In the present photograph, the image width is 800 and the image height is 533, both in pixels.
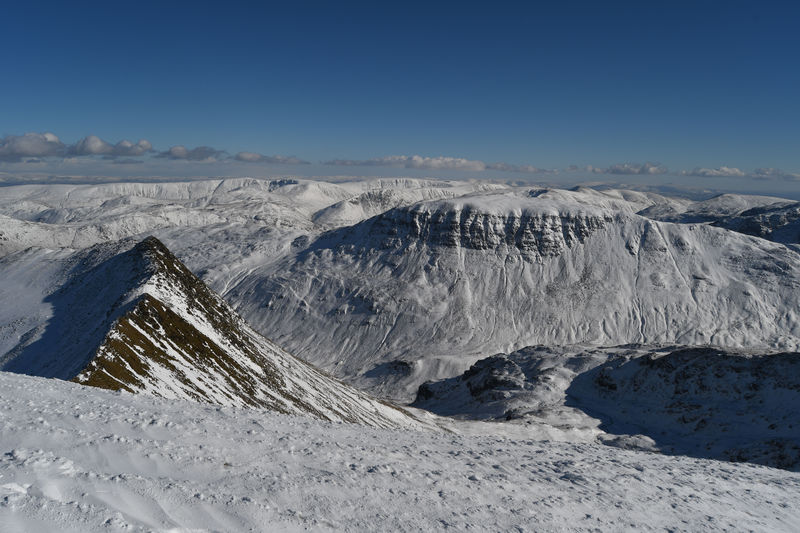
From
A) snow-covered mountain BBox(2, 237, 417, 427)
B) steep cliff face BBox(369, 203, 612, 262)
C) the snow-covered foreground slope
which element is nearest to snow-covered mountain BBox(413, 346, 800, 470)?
snow-covered mountain BBox(2, 237, 417, 427)

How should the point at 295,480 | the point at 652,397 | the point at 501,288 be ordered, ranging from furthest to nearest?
the point at 501,288 < the point at 652,397 < the point at 295,480

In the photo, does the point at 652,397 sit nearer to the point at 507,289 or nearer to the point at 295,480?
the point at 507,289

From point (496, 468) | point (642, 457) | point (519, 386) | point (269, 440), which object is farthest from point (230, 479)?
point (519, 386)

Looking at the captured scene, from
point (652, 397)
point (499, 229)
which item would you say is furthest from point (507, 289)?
point (652, 397)

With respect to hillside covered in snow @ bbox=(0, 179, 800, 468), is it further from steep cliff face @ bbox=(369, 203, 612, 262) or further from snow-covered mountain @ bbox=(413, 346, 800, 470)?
steep cliff face @ bbox=(369, 203, 612, 262)

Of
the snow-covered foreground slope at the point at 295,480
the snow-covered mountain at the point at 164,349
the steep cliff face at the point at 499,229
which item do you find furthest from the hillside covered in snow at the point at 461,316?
the snow-covered foreground slope at the point at 295,480

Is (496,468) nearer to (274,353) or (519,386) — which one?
(274,353)

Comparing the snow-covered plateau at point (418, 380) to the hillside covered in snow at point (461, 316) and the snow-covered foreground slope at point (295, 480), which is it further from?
the hillside covered in snow at point (461, 316)
